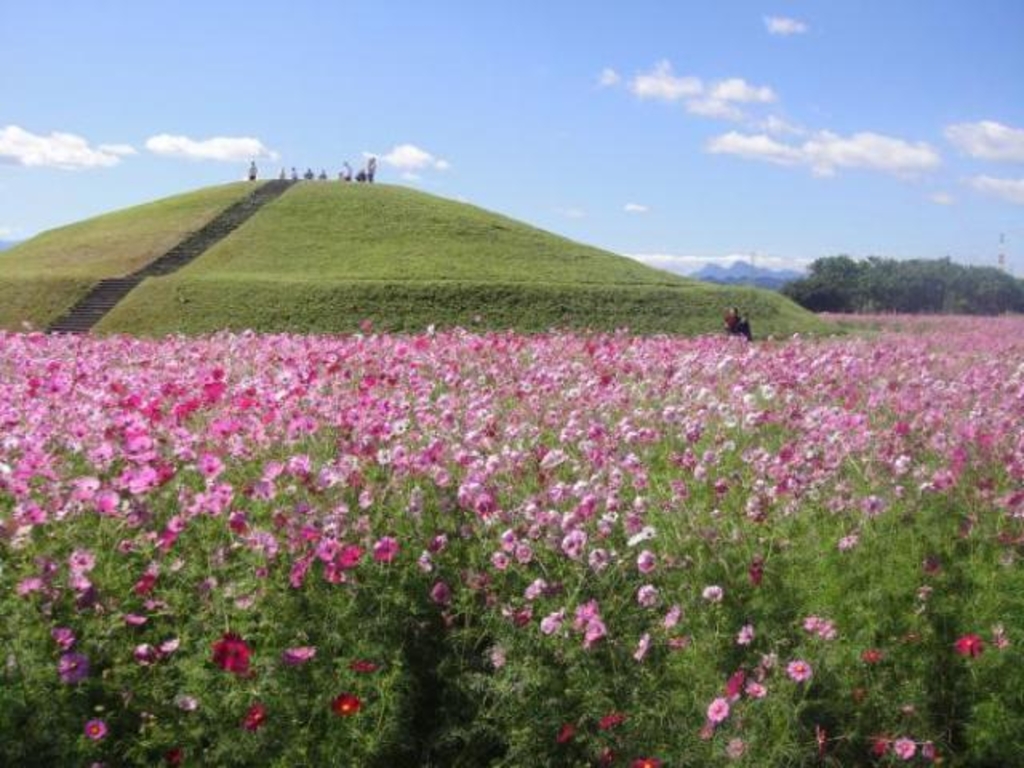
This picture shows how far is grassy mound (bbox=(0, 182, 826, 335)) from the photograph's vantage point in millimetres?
34312

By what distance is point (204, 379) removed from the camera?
9031mm

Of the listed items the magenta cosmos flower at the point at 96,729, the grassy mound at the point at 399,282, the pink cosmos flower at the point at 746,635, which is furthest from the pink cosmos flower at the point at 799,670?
the grassy mound at the point at 399,282

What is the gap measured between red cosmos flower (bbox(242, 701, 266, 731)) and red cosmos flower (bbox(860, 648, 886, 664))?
2929 mm

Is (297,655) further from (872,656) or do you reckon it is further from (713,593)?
(872,656)

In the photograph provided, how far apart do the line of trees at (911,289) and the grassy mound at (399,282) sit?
2469 cm

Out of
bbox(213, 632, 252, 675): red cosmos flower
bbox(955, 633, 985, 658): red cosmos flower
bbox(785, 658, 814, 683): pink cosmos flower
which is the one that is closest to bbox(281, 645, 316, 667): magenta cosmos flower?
bbox(213, 632, 252, 675): red cosmos flower

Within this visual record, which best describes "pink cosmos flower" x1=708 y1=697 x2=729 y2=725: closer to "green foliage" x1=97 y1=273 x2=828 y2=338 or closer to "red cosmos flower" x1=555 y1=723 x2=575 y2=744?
"red cosmos flower" x1=555 y1=723 x2=575 y2=744

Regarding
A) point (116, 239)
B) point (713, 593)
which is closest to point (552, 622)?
point (713, 593)

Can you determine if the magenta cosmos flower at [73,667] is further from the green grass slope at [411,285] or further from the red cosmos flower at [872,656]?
the green grass slope at [411,285]

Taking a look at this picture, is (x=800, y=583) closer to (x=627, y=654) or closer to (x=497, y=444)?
(x=627, y=654)

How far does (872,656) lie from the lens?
5.04 m

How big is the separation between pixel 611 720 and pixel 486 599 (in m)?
1.15

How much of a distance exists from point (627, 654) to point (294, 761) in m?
1.82

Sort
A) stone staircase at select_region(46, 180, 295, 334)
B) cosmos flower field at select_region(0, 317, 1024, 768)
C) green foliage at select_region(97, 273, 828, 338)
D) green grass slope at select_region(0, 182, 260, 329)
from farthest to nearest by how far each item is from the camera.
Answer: green grass slope at select_region(0, 182, 260, 329)
stone staircase at select_region(46, 180, 295, 334)
green foliage at select_region(97, 273, 828, 338)
cosmos flower field at select_region(0, 317, 1024, 768)
